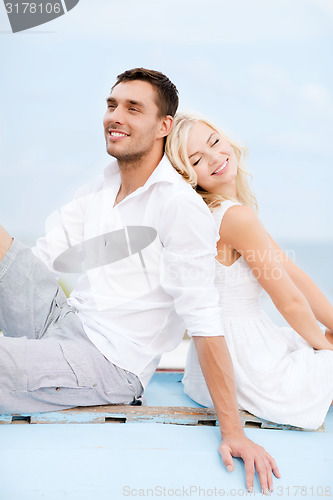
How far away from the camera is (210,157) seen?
74.0 inches

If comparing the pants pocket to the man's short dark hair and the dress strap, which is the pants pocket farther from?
the man's short dark hair

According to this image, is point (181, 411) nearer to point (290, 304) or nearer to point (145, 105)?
point (290, 304)

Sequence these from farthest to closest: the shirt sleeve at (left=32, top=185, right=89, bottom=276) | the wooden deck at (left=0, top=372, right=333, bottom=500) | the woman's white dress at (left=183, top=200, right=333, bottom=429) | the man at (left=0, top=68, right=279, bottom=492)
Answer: the shirt sleeve at (left=32, top=185, right=89, bottom=276), the woman's white dress at (left=183, top=200, right=333, bottom=429), the man at (left=0, top=68, right=279, bottom=492), the wooden deck at (left=0, top=372, right=333, bottom=500)

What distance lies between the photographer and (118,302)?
69.1 inches

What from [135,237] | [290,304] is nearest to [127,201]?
[135,237]

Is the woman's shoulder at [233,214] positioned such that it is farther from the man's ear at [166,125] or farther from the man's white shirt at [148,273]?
the man's ear at [166,125]

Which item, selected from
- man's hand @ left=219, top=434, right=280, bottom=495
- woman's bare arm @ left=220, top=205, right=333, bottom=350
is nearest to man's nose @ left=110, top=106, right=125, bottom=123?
woman's bare arm @ left=220, top=205, right=333, bottom=350

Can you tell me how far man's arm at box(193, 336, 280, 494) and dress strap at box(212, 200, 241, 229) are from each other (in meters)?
0.40

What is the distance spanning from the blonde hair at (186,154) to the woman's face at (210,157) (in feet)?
0.07

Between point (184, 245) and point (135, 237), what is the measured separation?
20cm

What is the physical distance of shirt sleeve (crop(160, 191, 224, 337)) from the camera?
1.64 metres

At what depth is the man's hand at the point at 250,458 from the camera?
1438 mm

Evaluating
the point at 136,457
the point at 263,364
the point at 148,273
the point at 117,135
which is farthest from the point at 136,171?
the point at 136,457

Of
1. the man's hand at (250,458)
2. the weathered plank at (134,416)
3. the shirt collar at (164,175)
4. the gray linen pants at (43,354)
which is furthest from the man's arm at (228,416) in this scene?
the shirt collar at (164,175)
